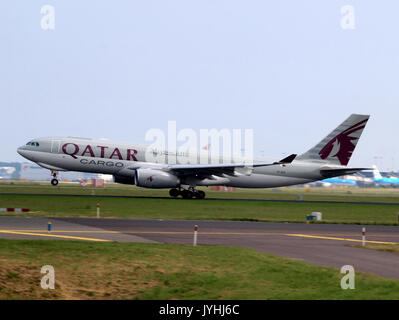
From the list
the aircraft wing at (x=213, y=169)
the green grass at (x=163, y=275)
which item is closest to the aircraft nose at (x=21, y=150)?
the aircraft wing at (x=213, y=169)

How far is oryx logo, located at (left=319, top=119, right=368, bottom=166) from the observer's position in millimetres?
59375

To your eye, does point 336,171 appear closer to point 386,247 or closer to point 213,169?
point 213,169

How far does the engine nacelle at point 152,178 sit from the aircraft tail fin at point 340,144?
14.2 m

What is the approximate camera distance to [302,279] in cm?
1758

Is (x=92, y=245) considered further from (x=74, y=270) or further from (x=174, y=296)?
(x=174, y=296)

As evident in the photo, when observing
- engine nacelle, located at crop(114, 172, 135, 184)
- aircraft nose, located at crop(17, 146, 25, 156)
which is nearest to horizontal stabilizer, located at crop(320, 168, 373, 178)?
engine nacelle, located at crop(114, 172, 135, 184)

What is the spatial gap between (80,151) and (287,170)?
19.4 m

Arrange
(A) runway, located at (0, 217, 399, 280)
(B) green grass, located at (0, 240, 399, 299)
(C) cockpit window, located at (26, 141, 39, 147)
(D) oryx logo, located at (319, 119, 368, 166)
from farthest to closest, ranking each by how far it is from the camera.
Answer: (D) oryx logo, located at (319, 119, 368, 166), (C) cockpit window, located at (26, 141, 39, 147), (A) runway, located at (0, 217, 399, 280), (B) green grass, located at (0, 240, 399, 299)

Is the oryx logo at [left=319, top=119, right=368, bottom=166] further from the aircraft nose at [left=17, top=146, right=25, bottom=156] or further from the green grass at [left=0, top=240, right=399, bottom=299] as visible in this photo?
the green grass at [left=0, top=240, right=399, bottom=299]

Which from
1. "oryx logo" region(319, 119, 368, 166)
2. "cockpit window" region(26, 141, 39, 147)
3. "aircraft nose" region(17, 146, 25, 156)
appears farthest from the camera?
"oryx logo" region(319, 119, 368, 166)

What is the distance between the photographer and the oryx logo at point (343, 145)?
59375mm

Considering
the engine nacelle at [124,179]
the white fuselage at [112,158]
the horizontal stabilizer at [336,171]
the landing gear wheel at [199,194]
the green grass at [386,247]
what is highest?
the white fuselage at [112,158]

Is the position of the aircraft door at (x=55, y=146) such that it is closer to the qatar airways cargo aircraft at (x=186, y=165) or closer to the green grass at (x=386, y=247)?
the qatar airways cargo aircraft at (x=186, y=165)
